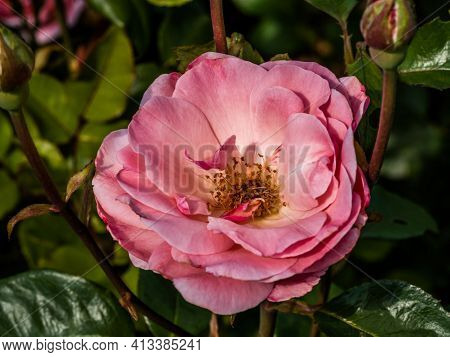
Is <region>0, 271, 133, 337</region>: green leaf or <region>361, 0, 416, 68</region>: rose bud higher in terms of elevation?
<region>361, 0, 416, 68</region>: rose bud

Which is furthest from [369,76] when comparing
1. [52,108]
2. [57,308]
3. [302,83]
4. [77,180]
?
[52,108]

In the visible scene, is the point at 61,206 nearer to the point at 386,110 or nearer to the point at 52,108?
the point at 386,110

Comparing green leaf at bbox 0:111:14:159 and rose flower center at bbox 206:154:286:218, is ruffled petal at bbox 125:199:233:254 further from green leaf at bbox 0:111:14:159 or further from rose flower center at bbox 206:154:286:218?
green leaf at bbox 0:111:14:159

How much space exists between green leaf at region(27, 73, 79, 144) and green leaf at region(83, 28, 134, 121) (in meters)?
0.03

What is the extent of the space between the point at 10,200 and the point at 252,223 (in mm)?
532

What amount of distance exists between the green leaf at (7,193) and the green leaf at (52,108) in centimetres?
10

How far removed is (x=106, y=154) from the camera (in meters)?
0.78

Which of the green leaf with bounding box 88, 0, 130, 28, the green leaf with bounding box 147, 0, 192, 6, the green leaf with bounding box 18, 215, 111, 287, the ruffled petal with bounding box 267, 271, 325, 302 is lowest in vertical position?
the green leaf with bounding box 18, 215, 111, 287

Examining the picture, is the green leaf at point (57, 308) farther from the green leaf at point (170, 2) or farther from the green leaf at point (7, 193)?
the green leaf at point (170, 2)

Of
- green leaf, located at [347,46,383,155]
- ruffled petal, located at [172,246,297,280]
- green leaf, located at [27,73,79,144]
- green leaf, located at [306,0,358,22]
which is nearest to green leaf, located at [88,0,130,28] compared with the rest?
green leaf, located at [27,73,79,144]

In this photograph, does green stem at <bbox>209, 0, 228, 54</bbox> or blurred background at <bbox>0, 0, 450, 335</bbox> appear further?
blurred background at <bbox>0, 0, 450, 335</bbox>

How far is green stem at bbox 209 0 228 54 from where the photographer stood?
0.76m

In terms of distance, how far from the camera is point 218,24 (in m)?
0.77
